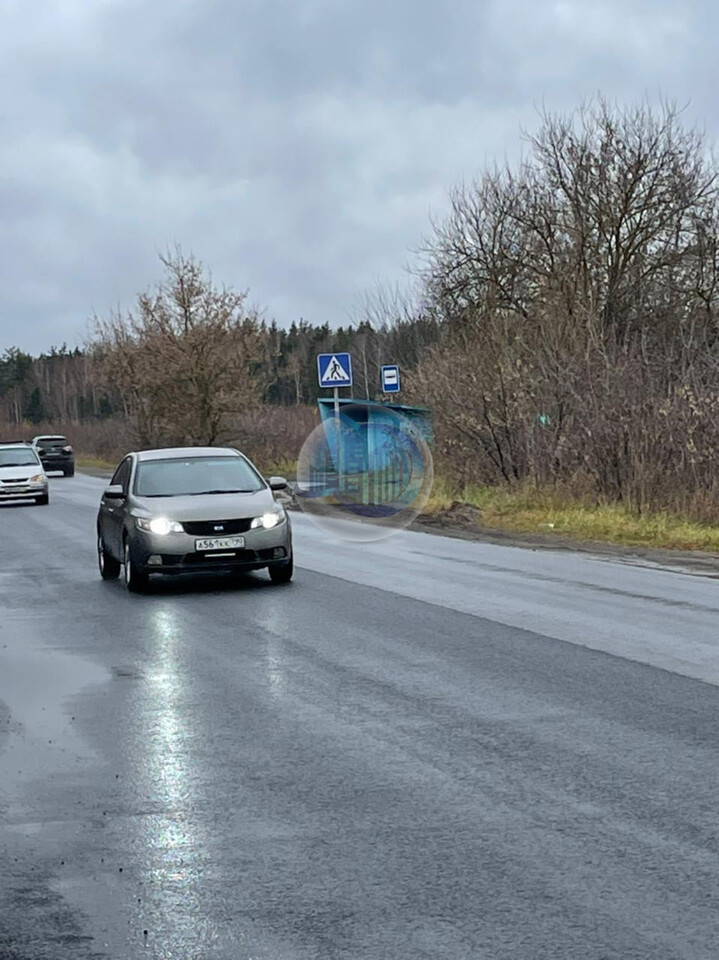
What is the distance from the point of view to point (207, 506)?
15703 millimetres

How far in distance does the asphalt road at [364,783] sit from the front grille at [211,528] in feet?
6.20

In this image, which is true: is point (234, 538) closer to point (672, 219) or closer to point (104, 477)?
point (672, 219)

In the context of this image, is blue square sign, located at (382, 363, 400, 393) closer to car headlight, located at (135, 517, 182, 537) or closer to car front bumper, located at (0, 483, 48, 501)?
car front bumper, located at (0, 483, 48, 501)

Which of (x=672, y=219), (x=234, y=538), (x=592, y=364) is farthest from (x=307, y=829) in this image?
(x=672, y=219)

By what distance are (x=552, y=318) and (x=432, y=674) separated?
69.7 feet

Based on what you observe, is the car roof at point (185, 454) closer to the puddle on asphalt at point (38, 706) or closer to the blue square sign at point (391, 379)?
the puddle on asphalt at point (38, 706)

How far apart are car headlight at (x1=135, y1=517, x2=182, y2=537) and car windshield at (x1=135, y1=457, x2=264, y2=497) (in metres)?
0.86

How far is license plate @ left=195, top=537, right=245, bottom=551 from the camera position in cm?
1538

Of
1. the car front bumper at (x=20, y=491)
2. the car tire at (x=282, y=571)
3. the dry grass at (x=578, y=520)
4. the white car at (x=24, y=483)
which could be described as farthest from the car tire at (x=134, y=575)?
the car front bumper at (x=20, y=491)

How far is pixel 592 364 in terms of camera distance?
26.8 m

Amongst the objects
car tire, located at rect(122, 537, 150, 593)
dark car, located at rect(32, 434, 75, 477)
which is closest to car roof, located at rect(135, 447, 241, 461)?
car tire, located at rect(122, 537, 150, 593)

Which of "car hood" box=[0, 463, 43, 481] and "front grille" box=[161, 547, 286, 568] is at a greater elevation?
"car hood" box=[0, 463, 43, 481]

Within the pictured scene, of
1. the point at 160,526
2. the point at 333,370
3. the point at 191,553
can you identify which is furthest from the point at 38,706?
the point at 333,370

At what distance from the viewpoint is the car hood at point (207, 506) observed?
15.5 meters
